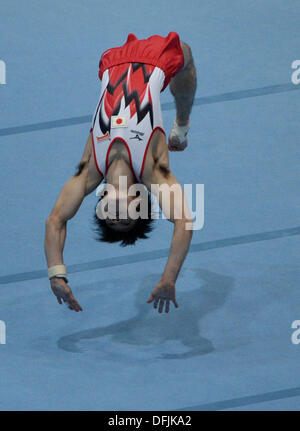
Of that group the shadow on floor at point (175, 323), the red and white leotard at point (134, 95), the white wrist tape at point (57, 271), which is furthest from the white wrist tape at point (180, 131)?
the white wrist tape at point (57, 271)

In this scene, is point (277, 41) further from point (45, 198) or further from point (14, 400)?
point (14, 400)

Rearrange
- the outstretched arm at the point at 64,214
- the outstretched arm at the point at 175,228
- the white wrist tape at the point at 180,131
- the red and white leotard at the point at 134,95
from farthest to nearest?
1. the white wrist tape at the point at 180,131
2. the red and white leotard at the point at 134,95
3. the outstretched arm at the point at 64,214
4. the outstretched arm at the point at 175,228

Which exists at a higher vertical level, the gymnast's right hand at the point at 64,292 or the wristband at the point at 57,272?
the wristband at the point at 57,272

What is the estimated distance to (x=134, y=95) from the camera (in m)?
A: 4.39

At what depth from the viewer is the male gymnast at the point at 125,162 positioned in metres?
4.22

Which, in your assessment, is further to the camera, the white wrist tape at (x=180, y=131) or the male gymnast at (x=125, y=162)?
the white wrist tape at (x=180, y=131)

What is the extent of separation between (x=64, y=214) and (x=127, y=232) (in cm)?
27

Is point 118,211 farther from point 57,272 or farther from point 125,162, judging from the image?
point 57,272

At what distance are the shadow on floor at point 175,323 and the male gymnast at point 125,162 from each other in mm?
297

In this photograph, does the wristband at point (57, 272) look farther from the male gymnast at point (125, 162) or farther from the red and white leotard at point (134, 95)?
the red and white leotard at point (134, 95)

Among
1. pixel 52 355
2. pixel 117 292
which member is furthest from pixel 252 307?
pixel 52 355

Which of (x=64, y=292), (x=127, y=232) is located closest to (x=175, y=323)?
Result: (x=127, y=232)

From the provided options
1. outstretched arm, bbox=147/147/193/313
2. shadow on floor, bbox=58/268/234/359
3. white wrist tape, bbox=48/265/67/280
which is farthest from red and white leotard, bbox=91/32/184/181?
shadow on floor, bbox=58/268/234/359

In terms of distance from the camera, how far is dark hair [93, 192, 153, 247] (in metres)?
4.37
